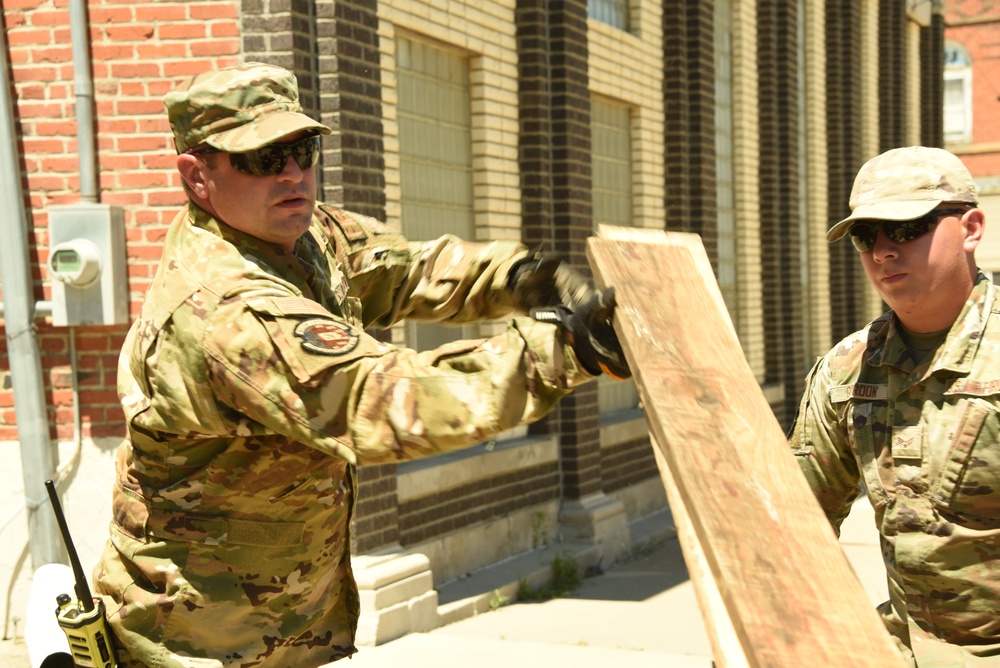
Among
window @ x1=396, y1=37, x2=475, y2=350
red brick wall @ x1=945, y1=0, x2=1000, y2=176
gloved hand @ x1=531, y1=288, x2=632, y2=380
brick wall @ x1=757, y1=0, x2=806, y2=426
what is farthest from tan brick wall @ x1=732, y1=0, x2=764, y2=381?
red brick wall @ x1=945, y1=0, x2=1000, y2=176

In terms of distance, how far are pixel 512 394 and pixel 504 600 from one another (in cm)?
596

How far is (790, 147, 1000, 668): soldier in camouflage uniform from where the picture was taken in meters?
3.10

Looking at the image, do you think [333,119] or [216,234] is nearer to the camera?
[216,234]

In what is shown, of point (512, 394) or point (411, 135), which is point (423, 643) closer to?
point (411, 135)

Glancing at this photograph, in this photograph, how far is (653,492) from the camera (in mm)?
11914

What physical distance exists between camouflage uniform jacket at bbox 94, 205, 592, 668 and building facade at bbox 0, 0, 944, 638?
3.54 meters

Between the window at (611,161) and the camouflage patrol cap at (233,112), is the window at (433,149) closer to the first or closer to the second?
the window at (611,161)

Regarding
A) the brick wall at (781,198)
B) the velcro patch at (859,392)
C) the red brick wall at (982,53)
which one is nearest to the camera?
the velcro patch at (859,392)

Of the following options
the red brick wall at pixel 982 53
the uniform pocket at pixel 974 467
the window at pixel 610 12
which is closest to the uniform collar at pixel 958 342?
the uniform pocket at pixel 974 467

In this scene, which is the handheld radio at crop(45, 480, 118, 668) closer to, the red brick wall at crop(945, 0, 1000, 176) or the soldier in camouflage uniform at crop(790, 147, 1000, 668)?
the soldier in camouflage uniform at crop(790, 147, 1000, 668)

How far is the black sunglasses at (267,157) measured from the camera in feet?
9.83

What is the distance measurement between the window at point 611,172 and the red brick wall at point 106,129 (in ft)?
15.5

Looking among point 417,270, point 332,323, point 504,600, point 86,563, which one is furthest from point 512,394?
point 504,600

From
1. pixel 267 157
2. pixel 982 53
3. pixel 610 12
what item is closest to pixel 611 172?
pixel 610 12
